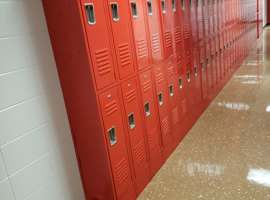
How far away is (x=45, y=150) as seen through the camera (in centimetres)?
209

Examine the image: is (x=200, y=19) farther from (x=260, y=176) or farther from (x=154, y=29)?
(x=260, y=176)

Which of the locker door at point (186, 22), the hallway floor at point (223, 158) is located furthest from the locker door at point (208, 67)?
the locker door at point (186, 22)

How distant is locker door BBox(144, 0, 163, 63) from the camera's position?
9.15 ft

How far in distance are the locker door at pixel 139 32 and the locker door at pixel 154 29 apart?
0.46ft

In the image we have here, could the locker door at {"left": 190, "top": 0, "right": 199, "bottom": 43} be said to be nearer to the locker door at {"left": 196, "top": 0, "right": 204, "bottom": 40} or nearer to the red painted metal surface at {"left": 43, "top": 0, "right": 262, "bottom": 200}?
the red painted metal surface at {"left": 43, "top": 0, "right": 262, "bottom": 200}

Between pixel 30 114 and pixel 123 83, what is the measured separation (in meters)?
0.81

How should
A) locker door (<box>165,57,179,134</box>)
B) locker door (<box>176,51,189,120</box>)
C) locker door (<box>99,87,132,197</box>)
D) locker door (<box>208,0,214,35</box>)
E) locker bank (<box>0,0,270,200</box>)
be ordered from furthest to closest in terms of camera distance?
locker door (<box>208,0,214,35</box>)
locker door (<box>176,51,189,120</box>)
locker door (<box>165,57,179,134</box>)
locker door (<box>99,87,132,197</box>)
locker bank (<box>0,0,270,200</box>)

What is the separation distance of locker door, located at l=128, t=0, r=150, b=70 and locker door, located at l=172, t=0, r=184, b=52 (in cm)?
83

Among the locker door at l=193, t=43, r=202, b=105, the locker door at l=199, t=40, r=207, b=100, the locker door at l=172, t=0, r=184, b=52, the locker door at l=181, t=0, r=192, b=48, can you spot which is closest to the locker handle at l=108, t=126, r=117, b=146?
the locker door at l=172, t=0, r=184, b=52

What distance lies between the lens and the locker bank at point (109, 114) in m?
1.89

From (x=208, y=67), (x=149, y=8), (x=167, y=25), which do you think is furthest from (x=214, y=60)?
(x=149, y=8)

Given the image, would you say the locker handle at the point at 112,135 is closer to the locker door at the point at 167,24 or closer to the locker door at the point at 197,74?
the locker door at the point at 167,24

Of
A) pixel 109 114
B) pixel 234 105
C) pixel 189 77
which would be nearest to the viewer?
pixel 109 114

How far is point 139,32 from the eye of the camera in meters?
2.60
